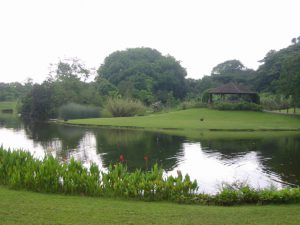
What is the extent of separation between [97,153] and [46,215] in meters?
14.6

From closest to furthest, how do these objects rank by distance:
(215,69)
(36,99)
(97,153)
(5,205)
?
(5,205), (97,153), (36,99), (215,69)

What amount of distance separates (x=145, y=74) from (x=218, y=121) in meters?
43.6

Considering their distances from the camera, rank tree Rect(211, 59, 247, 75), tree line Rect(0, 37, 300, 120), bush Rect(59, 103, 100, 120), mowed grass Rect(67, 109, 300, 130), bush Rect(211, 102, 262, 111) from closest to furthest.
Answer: mowed grass Rect(67, 109, 300, 130), bush Rect(211, 102, 262, 111), bush Rect(59, 103, 100, 120), tree line Rect(0, 37, 300, 120), tree Rect(211, 59, 247, 75)

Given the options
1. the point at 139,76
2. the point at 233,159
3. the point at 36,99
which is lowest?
the point at 233,159

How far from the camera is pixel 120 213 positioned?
6.79 meters

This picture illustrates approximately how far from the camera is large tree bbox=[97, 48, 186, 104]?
7631 centimetres

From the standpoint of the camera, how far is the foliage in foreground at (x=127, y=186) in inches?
336

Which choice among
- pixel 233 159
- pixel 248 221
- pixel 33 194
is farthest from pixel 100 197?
pixel 233 159

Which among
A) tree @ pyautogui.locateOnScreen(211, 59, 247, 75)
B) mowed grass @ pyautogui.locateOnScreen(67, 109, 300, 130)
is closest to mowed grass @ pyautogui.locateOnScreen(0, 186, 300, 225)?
mowed grass @ pyautogui.locateOnScreen(67, 109, 300, 130)

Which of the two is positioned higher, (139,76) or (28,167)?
(139,76)

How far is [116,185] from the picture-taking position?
29.0 feet

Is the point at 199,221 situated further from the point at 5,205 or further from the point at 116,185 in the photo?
the point at 5,205

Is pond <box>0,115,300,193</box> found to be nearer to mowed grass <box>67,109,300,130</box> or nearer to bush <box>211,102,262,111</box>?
mowed grass <box>67,109,300,130</box>

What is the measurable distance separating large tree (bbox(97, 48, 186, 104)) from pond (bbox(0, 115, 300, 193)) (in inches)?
1816
